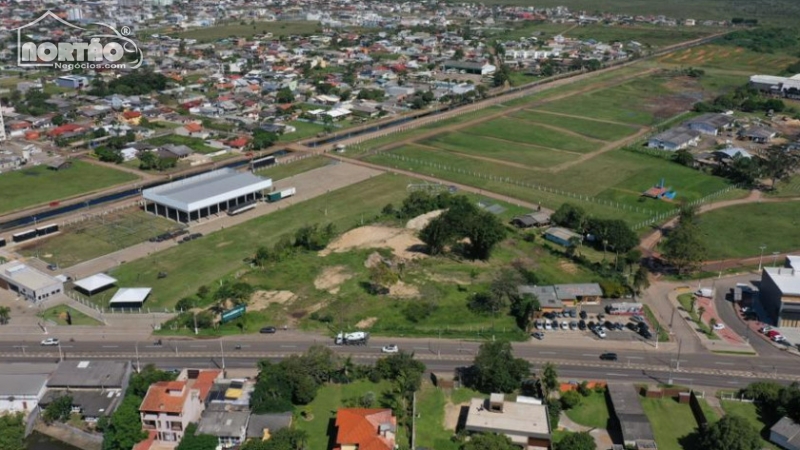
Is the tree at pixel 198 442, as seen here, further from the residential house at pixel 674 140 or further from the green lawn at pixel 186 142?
the residential house at pixel 674 140

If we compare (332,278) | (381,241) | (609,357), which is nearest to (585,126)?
(381,241)

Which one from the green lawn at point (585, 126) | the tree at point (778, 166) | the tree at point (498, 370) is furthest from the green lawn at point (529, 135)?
the tree at point (498, 370)

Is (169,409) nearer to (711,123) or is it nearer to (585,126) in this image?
(585,126)

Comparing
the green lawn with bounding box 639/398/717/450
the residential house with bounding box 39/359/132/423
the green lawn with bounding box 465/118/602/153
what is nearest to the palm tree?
the residential house with bounding box 39/359/132/423

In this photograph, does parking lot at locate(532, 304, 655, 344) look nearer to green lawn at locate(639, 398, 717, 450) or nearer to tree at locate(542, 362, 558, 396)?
tree at locate(542, 362, 558, 396)

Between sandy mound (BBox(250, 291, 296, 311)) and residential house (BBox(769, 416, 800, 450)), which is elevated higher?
residential house (BBox(769, 416, 800, 450))
